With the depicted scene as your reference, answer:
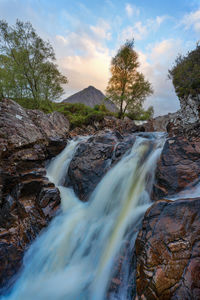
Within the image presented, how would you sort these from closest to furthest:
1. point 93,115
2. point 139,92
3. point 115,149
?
point 115,149
point 93,115
point 139,92

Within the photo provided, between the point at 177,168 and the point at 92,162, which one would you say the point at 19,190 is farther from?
the point at 177,168

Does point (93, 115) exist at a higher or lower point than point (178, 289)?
higher

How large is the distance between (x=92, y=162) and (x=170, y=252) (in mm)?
4062

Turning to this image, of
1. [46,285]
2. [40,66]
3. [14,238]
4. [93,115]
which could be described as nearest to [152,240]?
[46,285]

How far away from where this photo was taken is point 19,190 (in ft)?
15.6

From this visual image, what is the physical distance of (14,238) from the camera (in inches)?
146

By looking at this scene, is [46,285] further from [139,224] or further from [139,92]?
[139,92]

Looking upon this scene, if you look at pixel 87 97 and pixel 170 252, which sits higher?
pixel 87 97

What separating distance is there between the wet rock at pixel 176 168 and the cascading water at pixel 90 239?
41cm

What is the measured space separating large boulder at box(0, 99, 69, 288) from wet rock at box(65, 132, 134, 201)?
37.3 inches

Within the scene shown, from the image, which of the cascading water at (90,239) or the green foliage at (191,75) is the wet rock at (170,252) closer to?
the cascading water at (90,239)

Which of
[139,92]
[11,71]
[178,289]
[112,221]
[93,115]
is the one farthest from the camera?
[139,92]

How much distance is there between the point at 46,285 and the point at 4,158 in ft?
14.7

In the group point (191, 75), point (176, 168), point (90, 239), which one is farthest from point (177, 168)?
point (191, 75)
